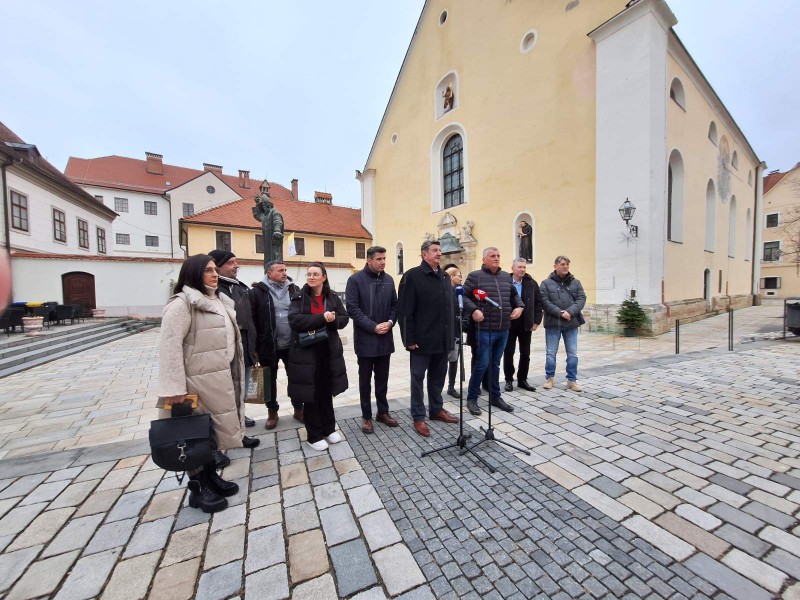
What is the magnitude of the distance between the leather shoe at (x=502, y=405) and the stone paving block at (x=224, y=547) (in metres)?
3.04

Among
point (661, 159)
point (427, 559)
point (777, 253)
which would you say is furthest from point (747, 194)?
point (427, 559)

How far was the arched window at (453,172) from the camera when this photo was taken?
1745 cm

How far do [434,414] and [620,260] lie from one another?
381 inches

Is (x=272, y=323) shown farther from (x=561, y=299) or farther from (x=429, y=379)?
(x=561, y=299)

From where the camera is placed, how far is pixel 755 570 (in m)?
1.82

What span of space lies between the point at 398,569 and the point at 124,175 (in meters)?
46.8

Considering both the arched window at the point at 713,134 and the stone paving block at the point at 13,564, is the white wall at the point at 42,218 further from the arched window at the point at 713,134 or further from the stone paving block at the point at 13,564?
the arched window at the point at 713,134

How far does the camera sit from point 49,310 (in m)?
11.8

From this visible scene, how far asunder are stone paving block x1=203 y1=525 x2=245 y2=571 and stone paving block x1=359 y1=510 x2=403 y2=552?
2.41ft

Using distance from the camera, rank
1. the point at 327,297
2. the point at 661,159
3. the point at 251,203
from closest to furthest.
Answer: the point at 327,297, the point at 661,159, the point at 251,203

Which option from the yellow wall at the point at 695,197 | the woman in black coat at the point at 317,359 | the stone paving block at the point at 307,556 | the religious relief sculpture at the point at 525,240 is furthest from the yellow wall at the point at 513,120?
the stone paving block at the point at 307,556

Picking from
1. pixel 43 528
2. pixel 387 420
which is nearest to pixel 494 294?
pixel 387 420

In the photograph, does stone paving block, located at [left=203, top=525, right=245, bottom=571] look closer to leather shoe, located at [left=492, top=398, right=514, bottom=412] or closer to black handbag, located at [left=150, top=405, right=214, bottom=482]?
black handbag, located at [left=150, top=405, right=214, bottom=482]

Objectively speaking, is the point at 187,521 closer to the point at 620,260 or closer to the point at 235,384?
the point at 235,384
